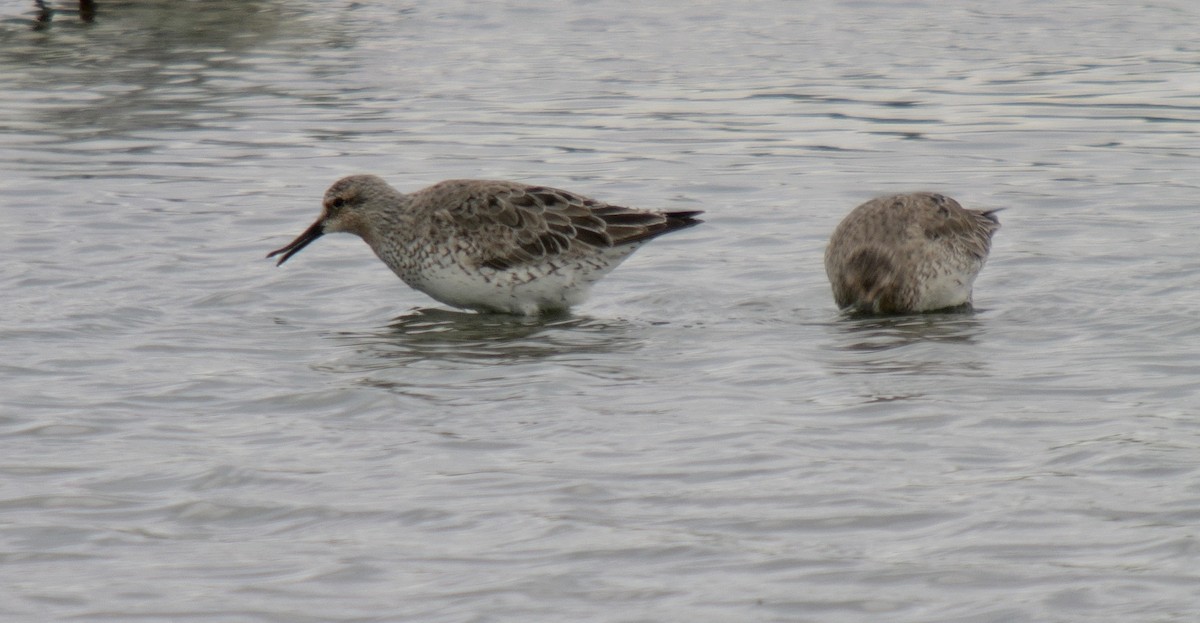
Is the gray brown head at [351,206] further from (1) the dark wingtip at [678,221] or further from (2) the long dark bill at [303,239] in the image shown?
(1) the dark wingtip at [678,221]

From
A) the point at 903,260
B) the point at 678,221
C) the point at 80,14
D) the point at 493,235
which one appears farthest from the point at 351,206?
the point at 80,14

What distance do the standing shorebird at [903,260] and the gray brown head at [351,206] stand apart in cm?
284

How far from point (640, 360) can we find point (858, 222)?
2.18 meters

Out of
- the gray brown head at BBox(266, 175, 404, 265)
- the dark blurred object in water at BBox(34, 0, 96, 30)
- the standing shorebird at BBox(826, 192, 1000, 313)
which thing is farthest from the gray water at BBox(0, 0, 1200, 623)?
the dark blurred object in water at BBox(34, 0, 96, 30)

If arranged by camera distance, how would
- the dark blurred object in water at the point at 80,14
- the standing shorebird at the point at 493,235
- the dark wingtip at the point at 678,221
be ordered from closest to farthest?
the standing shorebird at the point at 493,235 < the dark wingtip at the point at 678,221 < the dark blurred object in water at the point at 80,14

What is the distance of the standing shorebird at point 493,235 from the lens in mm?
11336

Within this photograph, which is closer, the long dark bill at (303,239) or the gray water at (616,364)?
the gray water at (616,364)

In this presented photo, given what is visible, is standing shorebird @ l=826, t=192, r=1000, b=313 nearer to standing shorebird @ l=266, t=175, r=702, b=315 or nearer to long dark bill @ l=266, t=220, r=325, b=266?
standing shorebird @ l=266, t=175, r=702, b=315

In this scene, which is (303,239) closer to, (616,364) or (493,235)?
(493,235)

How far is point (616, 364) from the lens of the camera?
32.2ft

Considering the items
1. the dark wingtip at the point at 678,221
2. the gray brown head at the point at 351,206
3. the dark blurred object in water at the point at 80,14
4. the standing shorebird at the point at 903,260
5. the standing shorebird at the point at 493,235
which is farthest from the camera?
the dark blurred object in water at the point at 80,14

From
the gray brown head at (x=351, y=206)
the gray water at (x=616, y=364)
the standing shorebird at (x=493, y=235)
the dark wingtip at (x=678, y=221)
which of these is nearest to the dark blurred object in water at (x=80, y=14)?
the gray water at (x=616, y=364)

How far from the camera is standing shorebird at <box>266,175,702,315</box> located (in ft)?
37.2

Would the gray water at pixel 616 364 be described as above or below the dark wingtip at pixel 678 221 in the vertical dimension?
below
